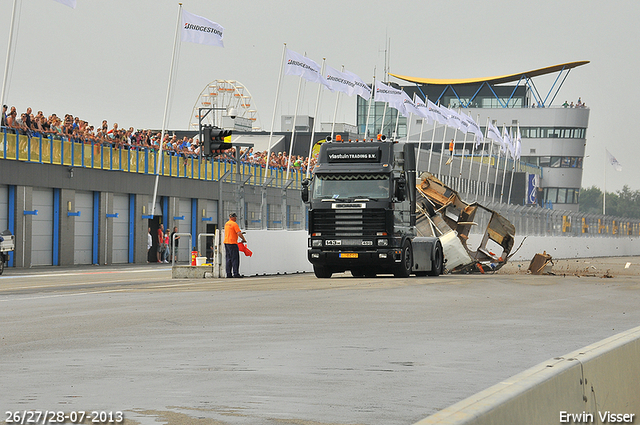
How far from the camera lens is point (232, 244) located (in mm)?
29219

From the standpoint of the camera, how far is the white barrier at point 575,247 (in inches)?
2135

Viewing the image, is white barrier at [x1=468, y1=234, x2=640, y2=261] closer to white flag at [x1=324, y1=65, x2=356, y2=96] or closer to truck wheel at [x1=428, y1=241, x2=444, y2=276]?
white flag at [x1=324, y1=65, x2=356, y2=96]

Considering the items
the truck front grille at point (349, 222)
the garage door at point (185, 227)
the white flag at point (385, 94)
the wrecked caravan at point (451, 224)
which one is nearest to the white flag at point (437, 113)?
the white flag at point (385, 94)

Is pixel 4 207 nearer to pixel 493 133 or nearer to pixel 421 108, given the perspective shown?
pixel 421 108

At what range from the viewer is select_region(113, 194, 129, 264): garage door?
4828 cm

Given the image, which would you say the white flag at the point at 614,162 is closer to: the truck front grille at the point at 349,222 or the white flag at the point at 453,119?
the white flag at the point at 453,119

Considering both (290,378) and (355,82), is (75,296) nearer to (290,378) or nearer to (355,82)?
(290,378)

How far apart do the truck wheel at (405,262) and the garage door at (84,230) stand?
20.4 m

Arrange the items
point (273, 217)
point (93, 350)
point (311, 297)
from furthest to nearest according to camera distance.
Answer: point (273, 217), point (311, 297), point (93, 350)

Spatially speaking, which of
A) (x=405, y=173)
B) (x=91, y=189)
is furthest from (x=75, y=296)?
(x=91, y=189)

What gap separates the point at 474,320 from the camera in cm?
1547

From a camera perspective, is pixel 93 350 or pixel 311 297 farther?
pixel 311 297

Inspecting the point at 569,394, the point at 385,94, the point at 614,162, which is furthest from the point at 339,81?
the point at 614,162

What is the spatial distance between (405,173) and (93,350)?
60.2 ft
